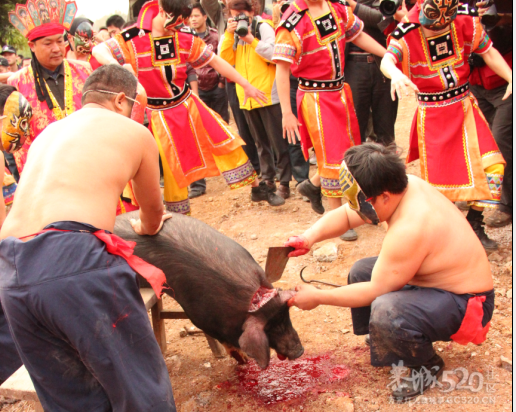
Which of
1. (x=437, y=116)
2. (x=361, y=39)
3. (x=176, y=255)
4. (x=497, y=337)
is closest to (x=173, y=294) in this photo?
(x=176, y=255)

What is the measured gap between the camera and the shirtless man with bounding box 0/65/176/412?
6.66ft

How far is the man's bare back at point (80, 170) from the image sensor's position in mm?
2148

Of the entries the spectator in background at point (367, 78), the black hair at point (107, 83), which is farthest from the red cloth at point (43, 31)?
the spectator in background at point (367, 78)

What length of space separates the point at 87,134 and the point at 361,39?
10.7 ft

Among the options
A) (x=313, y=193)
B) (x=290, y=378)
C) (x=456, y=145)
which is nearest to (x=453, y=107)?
(x=456, y=145)

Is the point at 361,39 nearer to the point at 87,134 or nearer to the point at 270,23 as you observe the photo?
the point at 270,23

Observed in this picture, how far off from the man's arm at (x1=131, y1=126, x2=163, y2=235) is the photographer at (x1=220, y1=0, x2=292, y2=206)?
3028 millimetres

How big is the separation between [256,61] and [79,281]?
4244mm

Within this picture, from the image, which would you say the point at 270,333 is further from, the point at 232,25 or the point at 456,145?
the point at 232,25

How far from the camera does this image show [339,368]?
10.2 ft

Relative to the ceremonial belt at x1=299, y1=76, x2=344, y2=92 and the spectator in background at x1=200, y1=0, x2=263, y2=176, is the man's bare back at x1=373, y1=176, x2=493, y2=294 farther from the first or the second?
the spectator in background at x1=200, y1=0, x2=263, y2=176

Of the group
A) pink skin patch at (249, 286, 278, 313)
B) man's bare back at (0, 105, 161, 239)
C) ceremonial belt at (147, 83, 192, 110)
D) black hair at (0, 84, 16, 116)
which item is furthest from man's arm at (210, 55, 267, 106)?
man's bare back at (0, 105, 161, 239)

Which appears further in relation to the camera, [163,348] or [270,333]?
[163,348]

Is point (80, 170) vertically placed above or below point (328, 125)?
above
